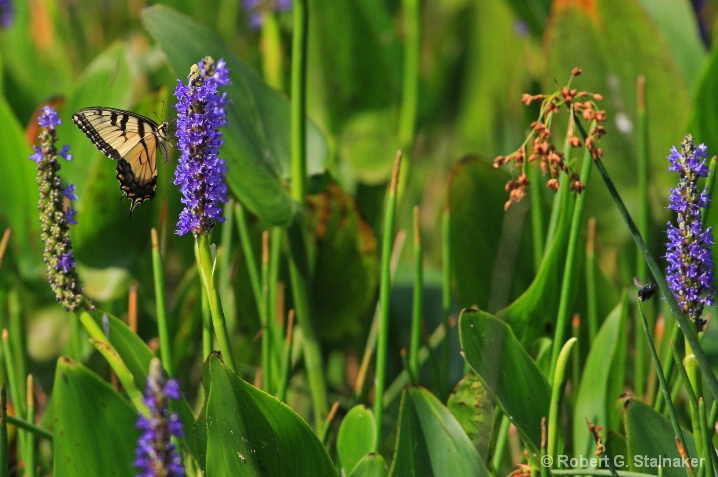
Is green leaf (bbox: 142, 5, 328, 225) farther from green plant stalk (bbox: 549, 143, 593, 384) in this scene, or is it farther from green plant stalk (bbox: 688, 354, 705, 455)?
green plant stalk (bbox: 688, 354, 705, 455)

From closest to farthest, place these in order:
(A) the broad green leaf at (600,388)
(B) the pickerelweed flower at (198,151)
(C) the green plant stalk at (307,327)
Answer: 1. (B) the pickerelweed flower at (198,151)
2. (A) the broad green leaf at (600,388)
3. (C) the green plant stalk at (307,327)

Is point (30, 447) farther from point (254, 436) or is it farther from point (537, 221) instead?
point (537, 221)

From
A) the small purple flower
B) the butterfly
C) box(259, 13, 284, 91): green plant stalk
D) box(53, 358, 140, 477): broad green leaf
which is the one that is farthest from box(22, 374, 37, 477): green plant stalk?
the small purple flower

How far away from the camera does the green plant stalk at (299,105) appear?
121 cm

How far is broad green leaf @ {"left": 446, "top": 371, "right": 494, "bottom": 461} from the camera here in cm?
106

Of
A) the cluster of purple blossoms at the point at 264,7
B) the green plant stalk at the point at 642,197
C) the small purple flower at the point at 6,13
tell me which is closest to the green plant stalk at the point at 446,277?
the green plant stalk at the point at 642,197

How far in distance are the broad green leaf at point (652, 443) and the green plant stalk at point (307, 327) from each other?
51 centimetres

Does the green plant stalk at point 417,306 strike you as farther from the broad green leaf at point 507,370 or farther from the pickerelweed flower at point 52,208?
the pickerelweed flower at point 52,208

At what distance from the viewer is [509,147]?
6.37 feet

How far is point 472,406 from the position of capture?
3.52ft

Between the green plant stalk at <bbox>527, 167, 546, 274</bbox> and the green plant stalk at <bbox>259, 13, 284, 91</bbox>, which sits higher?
the green plant stalk at <bbox>259, 13, 284, 91</bbox>

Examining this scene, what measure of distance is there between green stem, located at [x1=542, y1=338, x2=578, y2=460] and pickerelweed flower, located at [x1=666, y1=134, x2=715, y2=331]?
0.11 metres

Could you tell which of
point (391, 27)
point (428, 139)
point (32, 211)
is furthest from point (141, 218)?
point (428, 139)

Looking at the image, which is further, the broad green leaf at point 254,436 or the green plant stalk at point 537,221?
the green plant stalk at point 537,221
